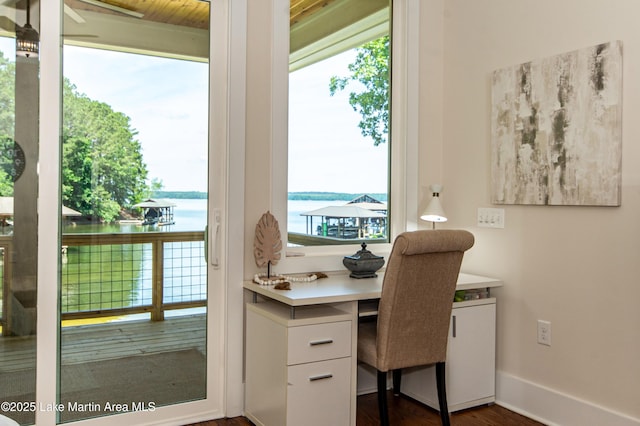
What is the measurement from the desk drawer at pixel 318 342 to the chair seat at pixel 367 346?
3.6 inches

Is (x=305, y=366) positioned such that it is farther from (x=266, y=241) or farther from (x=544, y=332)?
(x=544, y=332)

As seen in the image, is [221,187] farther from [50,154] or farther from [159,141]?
[50,154]

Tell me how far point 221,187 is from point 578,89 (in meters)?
1.85

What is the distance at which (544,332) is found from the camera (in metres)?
2.87

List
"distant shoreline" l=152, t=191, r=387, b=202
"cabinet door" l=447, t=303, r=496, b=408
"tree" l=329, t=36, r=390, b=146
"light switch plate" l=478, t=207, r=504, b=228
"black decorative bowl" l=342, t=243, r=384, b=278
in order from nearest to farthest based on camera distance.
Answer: "distant shoreline" l=152, t=191, r=387, b=202, "cabinet door" l=447, t=303, r=496, b=408, "black decorative bowl" l=342, t=243, r=384, b=278, "light switch plate" l=478, t=207, r=504, b=228, "tree" l=329, t=36, r=390, b=146

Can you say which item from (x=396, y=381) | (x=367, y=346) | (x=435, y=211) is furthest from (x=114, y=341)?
(x=435, y=211)

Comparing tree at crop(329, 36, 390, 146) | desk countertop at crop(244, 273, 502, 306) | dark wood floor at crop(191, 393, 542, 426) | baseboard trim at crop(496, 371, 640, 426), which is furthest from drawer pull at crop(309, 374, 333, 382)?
tree at crop(329, 36, 390, 146)

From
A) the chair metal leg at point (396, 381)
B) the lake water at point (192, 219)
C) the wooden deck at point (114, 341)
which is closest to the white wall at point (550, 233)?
the chair metal leg at point (396, 381)

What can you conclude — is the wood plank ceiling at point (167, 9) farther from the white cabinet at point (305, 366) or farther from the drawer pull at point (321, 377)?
the drawer pull at point (321, 377)

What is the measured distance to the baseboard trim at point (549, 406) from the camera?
2.57 meters

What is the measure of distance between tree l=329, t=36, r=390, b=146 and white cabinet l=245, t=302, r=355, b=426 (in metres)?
1.29

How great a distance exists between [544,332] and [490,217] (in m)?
0.70

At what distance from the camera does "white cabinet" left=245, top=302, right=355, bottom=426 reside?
2.42 meters

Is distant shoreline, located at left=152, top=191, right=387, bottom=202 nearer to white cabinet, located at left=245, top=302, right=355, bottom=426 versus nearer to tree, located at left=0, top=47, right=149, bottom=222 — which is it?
tree, located at left=0, top=47, right=149, bottom=222
